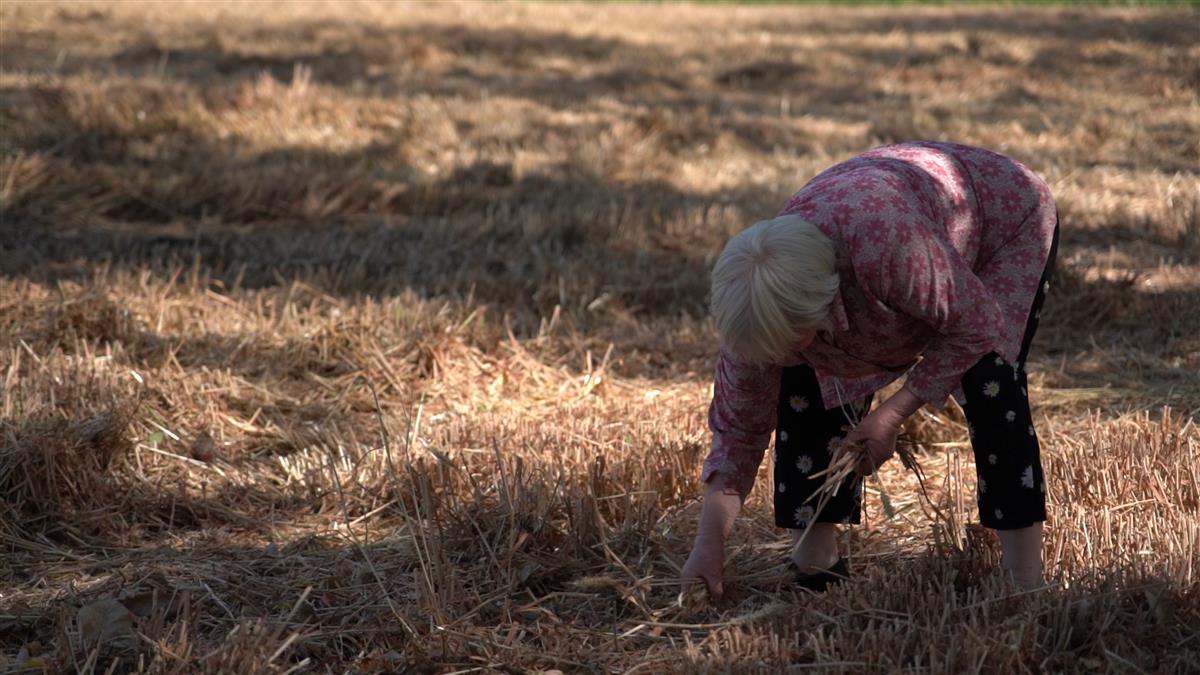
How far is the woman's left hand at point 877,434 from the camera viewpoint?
2.73m

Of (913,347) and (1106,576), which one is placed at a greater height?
(913,347)

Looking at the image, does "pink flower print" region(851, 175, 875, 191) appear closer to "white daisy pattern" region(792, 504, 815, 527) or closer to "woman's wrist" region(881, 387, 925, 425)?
"woman's wrist" region(881, 387, 925, 425)

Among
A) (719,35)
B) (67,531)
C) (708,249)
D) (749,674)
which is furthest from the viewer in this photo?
(719,35)

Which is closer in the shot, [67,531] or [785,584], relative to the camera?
[785,584]

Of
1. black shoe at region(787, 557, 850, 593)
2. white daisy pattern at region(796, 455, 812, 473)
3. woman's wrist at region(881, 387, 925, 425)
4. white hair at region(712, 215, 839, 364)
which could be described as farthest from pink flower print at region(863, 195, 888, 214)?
black shoe at region(787, 557, 850, 593)

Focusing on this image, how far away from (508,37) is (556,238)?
7.21m

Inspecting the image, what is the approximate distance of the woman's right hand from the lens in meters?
2.97

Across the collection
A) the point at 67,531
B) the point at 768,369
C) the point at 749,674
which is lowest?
the point at 67,531

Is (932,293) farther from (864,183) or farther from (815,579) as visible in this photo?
(815,579)

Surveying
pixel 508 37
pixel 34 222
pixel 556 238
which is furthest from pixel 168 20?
pixel 556 238

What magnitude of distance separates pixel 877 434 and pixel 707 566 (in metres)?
0.52

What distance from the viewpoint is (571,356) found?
5055 millimetres

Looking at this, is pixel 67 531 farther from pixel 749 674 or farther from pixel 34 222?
pixel 34 222

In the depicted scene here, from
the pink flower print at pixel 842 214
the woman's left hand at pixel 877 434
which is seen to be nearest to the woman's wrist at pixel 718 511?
the woman's left hand at pixel 877 434
